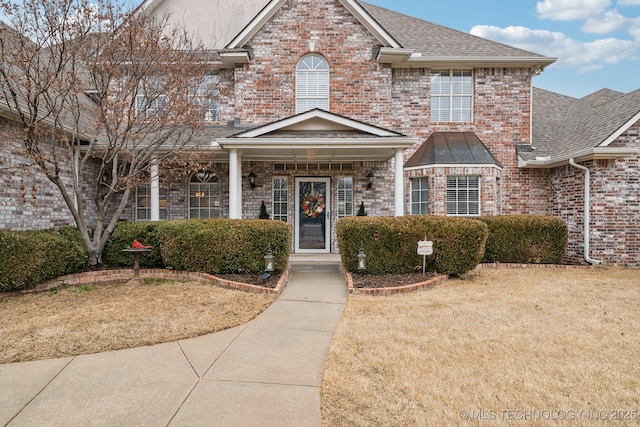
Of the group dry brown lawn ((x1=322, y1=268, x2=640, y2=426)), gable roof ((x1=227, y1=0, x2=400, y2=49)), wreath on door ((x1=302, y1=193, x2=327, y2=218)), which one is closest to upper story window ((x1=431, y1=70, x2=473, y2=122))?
gable roof ((x1=227, y1=0, x2=400, y2=49))

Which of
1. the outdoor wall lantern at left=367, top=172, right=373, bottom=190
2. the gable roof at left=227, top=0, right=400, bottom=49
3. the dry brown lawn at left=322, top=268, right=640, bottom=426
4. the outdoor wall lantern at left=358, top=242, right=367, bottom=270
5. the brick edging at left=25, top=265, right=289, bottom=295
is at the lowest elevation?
the dry brown lawn at left=322, top=268, right=640, bottom=426

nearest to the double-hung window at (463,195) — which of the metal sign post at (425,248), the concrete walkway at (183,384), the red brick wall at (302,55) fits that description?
the red brick wall at (302,55)

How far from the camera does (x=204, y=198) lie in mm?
12188

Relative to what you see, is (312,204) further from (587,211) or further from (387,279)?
(587,211)

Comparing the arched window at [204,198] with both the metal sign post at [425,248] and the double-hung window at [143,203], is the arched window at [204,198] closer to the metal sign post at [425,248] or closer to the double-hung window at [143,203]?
the double-hung window at [143,203]

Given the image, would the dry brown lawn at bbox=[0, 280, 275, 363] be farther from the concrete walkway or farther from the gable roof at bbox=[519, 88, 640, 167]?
the gable roof at bbox=[519, 88, 640, 167]

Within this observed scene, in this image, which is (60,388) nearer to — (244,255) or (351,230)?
(244,255)

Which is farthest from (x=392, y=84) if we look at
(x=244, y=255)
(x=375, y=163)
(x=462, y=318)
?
(x=462, y=318)

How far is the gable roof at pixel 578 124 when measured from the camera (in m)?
9.81

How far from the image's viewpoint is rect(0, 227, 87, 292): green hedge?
6.40 meters

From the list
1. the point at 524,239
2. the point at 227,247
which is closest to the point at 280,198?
the point at 227,247

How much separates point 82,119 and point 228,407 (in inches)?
409

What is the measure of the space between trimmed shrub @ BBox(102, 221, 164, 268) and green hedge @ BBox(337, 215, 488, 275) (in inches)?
179

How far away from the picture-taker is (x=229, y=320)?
204 inches
